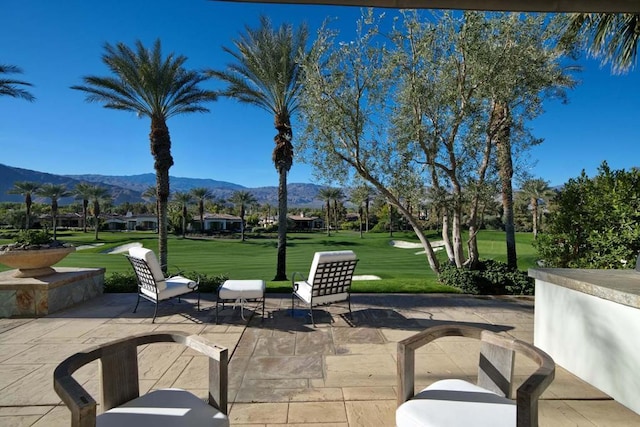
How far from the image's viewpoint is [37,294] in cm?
520

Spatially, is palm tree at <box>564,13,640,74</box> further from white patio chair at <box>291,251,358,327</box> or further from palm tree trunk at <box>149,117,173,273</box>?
palm tree trunk at <box>149,117,173,273</box>

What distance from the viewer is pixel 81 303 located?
234 inches

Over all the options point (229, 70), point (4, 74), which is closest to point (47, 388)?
point (229, 70)

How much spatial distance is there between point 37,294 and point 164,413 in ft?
16.2

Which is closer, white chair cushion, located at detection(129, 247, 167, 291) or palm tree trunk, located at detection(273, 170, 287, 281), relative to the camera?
white chair cushion, located at detection(129, 247, 167, 291)

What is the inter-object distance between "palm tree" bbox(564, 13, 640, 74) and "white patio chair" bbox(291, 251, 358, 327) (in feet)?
23.3

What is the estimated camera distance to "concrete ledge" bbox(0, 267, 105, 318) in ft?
16.8

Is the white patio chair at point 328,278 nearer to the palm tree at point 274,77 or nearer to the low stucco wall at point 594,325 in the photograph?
the low stucco wall at point 594,325

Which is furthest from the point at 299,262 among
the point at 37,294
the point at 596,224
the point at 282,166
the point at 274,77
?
the point at 596,224

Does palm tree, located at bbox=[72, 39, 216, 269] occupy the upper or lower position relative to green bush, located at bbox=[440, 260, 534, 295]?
upper

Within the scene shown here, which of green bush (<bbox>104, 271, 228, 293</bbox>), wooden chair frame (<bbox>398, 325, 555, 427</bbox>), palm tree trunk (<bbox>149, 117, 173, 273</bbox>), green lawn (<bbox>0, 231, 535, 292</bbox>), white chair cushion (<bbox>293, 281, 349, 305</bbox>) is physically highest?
palm tree trunk (<bbox>149, 117, 173, 273</bbox>)

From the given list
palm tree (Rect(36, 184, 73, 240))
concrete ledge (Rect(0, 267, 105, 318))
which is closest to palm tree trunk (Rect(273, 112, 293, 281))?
concrete ledge (Rect(0, 267, 105, 318))

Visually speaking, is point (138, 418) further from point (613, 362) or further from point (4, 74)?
point (4, 74)

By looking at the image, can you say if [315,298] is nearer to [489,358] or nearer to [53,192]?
[489,358]
